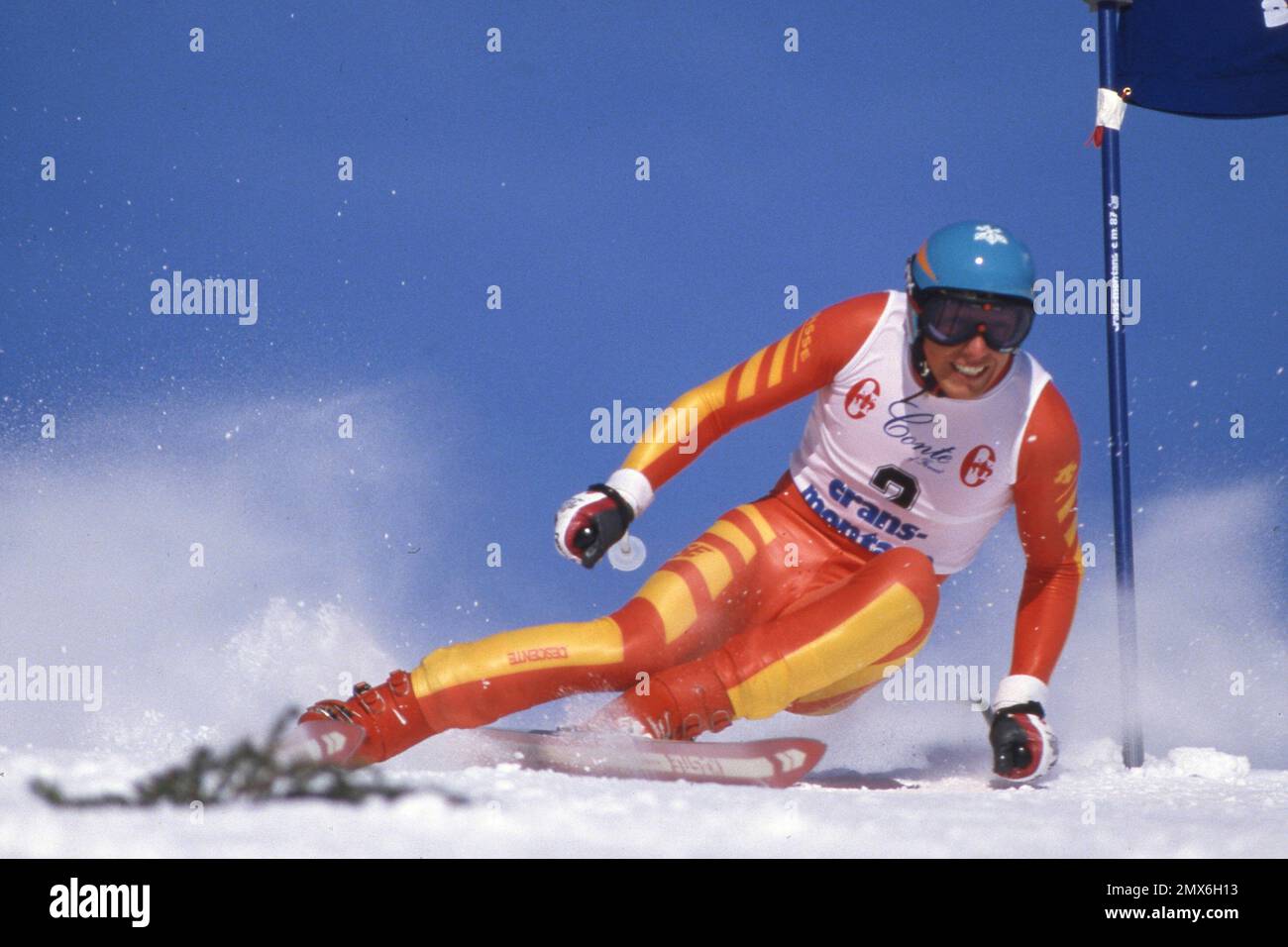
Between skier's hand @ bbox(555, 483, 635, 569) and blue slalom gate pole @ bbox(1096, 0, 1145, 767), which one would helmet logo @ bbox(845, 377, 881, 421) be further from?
blue slalom gate pole @ bbox(1096, 0, 1145, 767)

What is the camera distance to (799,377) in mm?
3984

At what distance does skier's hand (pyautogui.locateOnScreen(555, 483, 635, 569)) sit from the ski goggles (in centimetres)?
105

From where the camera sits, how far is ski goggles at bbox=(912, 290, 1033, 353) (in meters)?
3.68

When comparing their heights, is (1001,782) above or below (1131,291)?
below

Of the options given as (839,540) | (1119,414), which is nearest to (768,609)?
(839,540)

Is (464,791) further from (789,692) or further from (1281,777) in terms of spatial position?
(1281,777)

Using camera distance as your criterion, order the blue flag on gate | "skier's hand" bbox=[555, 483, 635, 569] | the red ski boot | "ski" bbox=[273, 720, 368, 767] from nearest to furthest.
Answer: "ski" bbox=[273, 720, 368, 767], the red ski boot, "skier's hand" bbox=[555, 483, 635, 569], the blue flag on gate

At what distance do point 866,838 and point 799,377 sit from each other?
1.82 m

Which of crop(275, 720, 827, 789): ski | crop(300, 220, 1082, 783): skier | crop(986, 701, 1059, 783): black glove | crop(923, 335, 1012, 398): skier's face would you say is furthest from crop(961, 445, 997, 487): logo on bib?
crop(275, 720, 827, 789): ski

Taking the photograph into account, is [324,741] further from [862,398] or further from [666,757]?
[862,398]

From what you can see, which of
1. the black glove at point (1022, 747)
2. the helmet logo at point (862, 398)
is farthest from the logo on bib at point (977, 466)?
the black glove at point (1022, 747)

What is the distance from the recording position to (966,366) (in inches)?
148

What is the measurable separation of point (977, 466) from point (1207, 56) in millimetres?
2949
